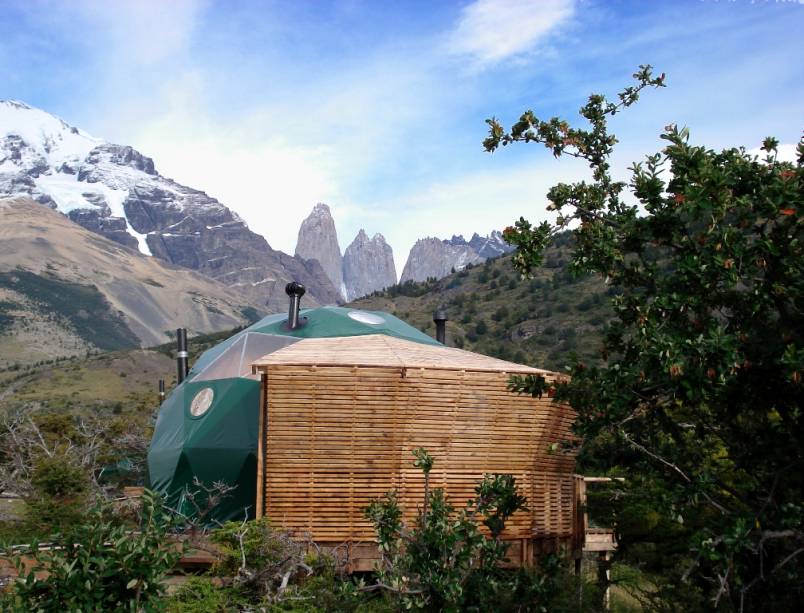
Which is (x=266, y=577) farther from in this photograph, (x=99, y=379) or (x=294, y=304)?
(x=99, y=379)

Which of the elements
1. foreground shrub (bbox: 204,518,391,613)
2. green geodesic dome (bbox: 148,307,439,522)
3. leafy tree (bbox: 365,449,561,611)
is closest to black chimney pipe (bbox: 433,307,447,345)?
green geodesic dome (bbox: 148,307,439,522)

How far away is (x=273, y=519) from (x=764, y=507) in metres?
6.98

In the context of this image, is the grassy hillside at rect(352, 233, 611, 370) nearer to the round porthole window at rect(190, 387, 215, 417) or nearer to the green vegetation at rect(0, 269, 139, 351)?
the round porthole window at rect(190, 387, 215, 417)

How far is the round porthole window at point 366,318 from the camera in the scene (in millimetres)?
15216

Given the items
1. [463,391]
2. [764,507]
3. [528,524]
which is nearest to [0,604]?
[764,507]

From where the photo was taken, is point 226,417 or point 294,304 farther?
point 294,304

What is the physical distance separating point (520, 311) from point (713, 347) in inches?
1862

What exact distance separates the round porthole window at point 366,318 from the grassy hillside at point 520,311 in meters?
20.5

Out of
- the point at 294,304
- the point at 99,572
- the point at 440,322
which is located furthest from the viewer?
the point at 440,322

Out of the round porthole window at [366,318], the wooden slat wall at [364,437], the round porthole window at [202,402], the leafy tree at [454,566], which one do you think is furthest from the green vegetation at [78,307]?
the leafy tree at [454,566]

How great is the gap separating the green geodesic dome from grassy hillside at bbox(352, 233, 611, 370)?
71.1 ft

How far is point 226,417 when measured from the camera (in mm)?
13359

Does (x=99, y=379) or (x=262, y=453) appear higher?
(x=99, y=379)

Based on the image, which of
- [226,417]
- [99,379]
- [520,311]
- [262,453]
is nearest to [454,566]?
[262,453]
